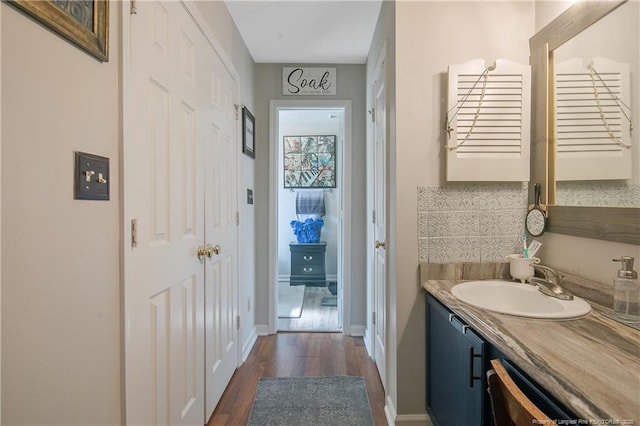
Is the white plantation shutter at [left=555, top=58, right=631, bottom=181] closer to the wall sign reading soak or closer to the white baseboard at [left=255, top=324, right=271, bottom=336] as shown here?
the wall sign reading soak

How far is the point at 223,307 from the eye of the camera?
2.07 meters

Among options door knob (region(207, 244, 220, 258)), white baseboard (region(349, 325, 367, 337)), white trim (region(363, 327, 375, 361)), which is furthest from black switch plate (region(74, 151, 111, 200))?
white baseboard (region(349, 325, 367, 337))

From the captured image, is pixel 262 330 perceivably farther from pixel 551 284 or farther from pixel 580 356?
pixel 580 356

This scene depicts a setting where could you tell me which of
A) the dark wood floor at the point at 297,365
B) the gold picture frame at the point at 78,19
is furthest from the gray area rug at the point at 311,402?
the gold picture frame at the point at 78,19

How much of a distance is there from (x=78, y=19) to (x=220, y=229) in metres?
1.30

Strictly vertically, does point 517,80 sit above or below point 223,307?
above

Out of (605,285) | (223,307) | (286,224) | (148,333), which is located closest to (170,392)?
(148,333)

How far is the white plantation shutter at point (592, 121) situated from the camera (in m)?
1.21

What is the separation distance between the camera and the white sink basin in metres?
1.26

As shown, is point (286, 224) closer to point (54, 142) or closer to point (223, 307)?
point (223, 307)

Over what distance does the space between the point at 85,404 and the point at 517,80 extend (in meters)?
2.08

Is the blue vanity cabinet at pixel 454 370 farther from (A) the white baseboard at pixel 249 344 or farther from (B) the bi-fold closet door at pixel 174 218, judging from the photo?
(A) the white baseboard at pixel 249 344

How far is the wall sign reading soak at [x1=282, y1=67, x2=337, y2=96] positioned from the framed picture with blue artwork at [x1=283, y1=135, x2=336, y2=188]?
208 cm

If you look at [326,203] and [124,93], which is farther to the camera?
[326,203]
